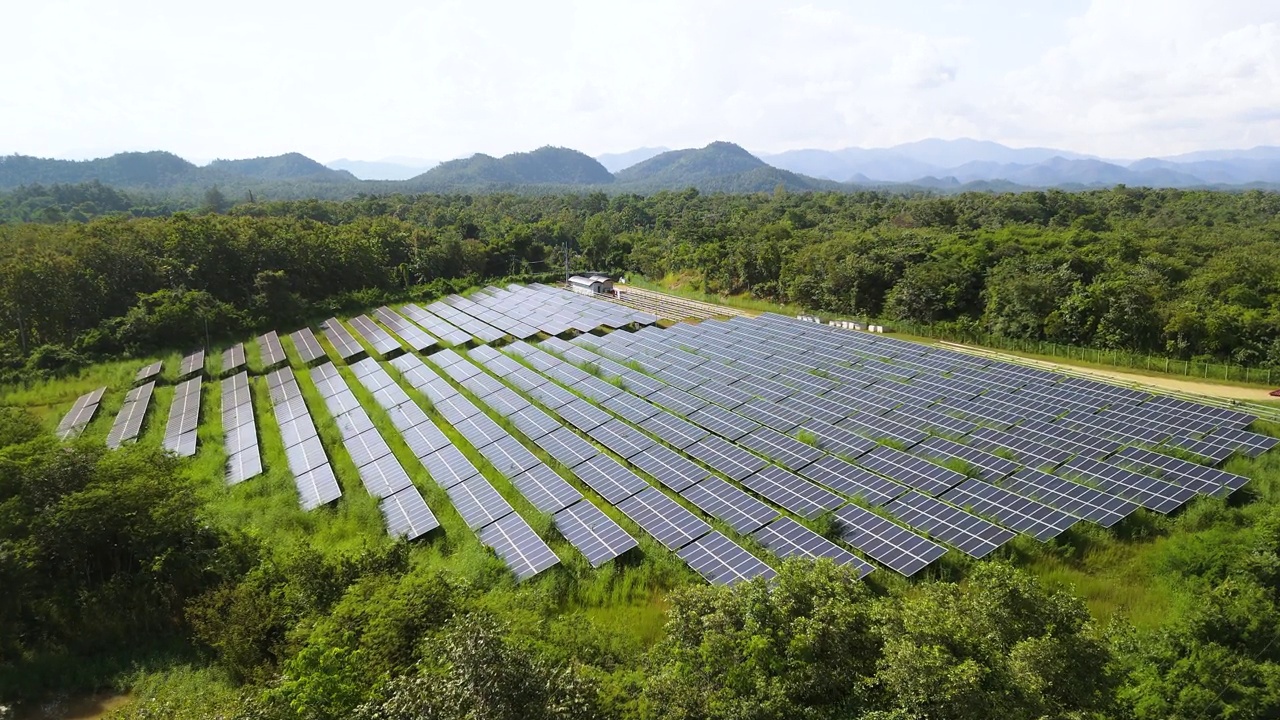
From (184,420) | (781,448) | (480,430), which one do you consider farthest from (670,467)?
(184,420)

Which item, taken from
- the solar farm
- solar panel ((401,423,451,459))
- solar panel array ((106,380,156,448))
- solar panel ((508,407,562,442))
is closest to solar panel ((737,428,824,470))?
the solar farm

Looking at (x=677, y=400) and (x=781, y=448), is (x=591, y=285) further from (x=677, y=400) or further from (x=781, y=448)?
(x=781, y=448)

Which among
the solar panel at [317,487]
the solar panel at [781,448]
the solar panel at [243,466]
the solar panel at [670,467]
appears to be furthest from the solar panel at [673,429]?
the solar panel at [243,466]

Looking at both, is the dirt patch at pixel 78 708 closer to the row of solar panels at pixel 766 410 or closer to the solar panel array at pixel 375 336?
the row of solar panels at pixel 766 410

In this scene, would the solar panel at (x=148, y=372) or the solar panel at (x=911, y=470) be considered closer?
the solar panel at (x=911, y=470)

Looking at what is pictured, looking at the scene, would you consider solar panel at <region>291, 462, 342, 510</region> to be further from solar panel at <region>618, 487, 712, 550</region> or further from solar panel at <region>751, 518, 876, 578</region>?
solar panel at <region>751, 518, 876, 578</region>

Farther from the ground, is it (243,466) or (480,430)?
(480,430)
